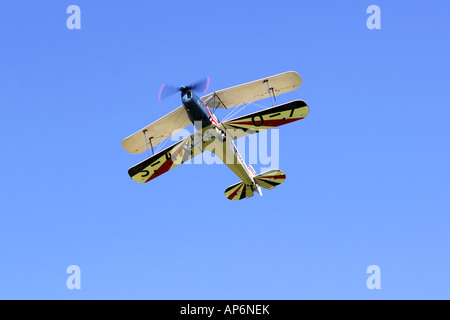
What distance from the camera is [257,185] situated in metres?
24.8

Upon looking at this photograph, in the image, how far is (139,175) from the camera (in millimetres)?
22844

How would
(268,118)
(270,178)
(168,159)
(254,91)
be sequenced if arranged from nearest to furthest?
(268,118)
(168,159)
(254,91)
(270,178)

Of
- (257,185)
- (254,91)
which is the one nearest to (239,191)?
(257,185)

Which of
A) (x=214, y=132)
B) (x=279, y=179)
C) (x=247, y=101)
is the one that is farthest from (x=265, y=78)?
(x=279, y=179)

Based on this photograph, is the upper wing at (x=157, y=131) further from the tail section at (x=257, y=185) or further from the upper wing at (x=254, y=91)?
the tail section at (x=257, y=185)

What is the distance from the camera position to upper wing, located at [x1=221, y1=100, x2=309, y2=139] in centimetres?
2045

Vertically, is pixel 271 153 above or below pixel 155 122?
below

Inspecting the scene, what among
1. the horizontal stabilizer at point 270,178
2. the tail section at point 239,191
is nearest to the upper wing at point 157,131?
the tail section at point 239,191

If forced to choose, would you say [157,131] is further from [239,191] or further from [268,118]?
[268,118]

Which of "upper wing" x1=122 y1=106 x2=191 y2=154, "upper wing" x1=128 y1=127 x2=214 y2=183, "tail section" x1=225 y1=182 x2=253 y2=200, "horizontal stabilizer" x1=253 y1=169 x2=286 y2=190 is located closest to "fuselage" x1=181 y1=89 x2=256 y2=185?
"upper wing" x1=128 y1=127 x2=214 y2=183

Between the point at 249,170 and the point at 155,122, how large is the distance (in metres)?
4.52

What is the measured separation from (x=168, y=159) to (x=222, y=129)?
257 cm
